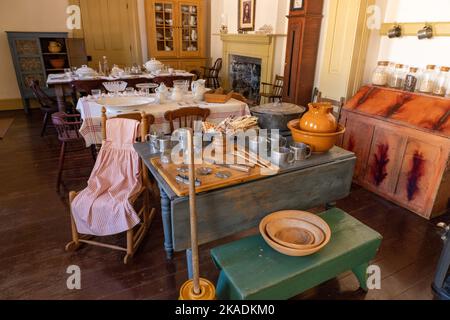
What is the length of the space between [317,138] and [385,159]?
4.16 feet

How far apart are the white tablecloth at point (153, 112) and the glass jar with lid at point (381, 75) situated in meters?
1.23

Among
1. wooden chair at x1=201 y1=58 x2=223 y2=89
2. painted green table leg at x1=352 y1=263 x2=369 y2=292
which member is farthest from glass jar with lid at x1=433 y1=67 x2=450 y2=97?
wooden chair at x1=201 y1=58 x2=223 y2=89

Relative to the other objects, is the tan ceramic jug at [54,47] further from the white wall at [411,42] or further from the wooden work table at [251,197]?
the white wall at [411,42]

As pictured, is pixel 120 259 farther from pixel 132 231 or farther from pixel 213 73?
pixel 213 73

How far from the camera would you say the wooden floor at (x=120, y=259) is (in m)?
1.67

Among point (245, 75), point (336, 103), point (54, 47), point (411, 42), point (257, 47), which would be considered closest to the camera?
point (411, 42)

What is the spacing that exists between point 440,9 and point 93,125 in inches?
115

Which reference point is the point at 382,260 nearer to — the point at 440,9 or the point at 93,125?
the point at 440,9

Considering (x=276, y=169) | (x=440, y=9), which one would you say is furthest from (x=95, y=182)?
(x=440, y=9)

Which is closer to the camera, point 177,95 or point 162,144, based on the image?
point 162,144

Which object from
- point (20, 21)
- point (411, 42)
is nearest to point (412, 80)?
point (411, 42)

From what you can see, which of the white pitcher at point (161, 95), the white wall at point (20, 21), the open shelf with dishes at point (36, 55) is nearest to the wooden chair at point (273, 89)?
the white pitcher at point (161, 95)

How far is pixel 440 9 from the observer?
2.47 m

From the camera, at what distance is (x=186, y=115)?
2451mm
